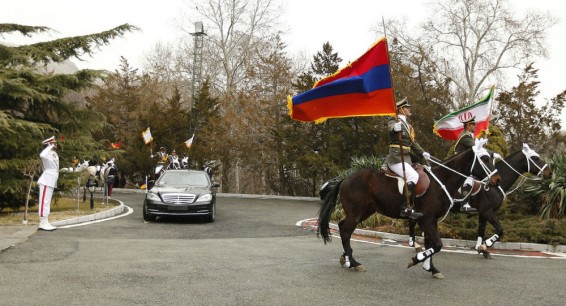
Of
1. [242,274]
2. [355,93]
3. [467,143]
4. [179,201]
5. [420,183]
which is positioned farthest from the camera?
[179,201]

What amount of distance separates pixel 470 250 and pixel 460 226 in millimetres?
1167

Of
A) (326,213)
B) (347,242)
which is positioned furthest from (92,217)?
(347,242)

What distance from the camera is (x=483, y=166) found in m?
8.39

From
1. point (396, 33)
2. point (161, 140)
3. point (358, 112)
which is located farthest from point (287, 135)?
point (358, 112)

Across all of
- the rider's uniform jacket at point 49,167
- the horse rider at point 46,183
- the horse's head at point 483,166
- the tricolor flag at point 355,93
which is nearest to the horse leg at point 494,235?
the horse's head at point 483,166

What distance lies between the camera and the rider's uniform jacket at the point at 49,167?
1186 centimetres

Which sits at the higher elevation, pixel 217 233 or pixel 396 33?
pixel 396 33

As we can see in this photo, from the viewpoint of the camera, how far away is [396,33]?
35.2 metres

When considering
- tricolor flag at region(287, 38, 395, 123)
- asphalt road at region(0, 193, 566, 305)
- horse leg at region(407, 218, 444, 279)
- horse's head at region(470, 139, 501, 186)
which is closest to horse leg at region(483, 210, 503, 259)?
asphalt road at region(0, 193, 566, 305)

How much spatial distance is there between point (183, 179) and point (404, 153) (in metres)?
9.10

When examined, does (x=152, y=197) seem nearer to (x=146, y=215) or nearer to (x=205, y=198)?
(x=146, y=215)

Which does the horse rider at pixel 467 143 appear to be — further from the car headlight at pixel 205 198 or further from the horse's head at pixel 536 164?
the car headlight at pixel 205 198

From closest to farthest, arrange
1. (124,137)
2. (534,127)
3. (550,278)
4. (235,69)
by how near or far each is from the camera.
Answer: (550,278), (534,127), (124,137), (235,69)

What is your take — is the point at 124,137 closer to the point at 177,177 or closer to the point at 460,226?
the point at 177,177
